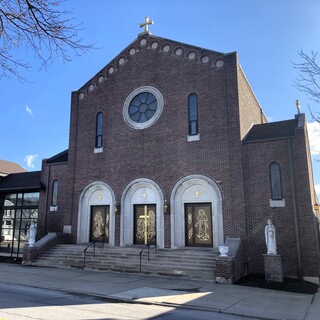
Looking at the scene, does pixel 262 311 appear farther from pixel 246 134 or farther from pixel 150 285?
pixel 246 134

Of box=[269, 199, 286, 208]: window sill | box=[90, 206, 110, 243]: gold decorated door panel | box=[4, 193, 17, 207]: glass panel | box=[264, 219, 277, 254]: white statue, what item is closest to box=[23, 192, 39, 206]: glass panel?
box=[4, 193, 17, 207]: glass panel

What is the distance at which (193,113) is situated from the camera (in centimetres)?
1934

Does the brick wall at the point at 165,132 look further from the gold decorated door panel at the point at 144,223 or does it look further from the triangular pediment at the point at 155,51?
the gold decorated door panel at the point at 144,223

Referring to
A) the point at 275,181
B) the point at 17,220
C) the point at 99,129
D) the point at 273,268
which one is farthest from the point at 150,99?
the point at 17,220

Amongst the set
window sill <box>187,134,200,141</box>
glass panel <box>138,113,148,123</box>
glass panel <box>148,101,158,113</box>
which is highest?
glass panel <box>148,101,158,113</box>

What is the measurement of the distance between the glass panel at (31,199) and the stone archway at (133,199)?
25.0 feet

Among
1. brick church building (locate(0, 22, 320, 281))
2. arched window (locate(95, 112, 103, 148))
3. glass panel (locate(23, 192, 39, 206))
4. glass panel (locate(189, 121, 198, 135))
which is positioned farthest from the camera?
glass panel (locate(23, 192, 39, 206))

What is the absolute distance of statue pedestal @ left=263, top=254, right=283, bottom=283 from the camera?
1377cm

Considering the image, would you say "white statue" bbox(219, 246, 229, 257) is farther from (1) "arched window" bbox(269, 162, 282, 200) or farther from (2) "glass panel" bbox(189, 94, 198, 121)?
(2) "glass panel" bbox(189, 94, 198, 121)

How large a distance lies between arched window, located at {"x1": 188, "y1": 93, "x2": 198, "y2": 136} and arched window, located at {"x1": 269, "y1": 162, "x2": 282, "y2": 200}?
14.7 feet

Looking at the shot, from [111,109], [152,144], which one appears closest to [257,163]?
[152,144]

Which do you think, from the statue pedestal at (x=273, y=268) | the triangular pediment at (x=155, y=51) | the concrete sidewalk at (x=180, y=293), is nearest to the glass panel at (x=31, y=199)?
the triangular pediment at (x=155, y=51)

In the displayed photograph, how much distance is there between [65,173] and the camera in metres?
23.0

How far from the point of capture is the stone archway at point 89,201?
68.8 feet
